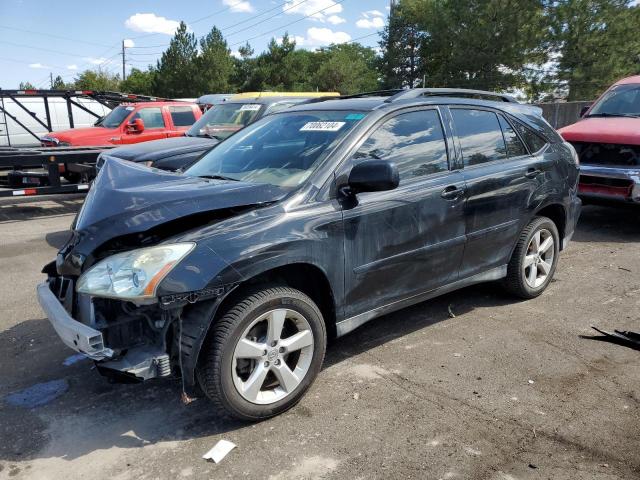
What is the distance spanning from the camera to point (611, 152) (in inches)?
304

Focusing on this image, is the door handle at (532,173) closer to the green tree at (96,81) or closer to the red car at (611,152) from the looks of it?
the red car at (611,152)

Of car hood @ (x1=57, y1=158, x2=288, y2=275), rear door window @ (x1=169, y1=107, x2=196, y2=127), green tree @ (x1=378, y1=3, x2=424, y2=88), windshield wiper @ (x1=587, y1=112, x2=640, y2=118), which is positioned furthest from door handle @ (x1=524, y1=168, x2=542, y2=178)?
green tree @ (x1=378, y1=3, x2=424, y2=88)

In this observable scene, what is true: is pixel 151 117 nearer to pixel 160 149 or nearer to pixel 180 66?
pixel 160 149

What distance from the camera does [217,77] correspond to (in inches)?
2000

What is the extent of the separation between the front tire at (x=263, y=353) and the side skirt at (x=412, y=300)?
0.84 ft

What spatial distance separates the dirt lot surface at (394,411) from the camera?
275 cm

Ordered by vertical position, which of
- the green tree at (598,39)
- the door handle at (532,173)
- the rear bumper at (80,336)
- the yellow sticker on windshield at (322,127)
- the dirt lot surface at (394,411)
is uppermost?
the green tree at (598,39)

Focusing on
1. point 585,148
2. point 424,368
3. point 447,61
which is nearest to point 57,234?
point 424,368

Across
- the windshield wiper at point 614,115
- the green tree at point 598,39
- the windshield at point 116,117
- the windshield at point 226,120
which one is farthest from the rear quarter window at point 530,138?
the green tree at point 598,39

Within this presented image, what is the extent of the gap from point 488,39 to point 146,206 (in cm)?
3646

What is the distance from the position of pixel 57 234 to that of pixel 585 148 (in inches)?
308

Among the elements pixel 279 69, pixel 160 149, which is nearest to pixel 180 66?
pixel 279 69

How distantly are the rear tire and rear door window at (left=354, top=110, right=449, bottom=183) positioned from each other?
1239 mm

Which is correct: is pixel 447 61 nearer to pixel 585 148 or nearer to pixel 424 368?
pixel 585 148
